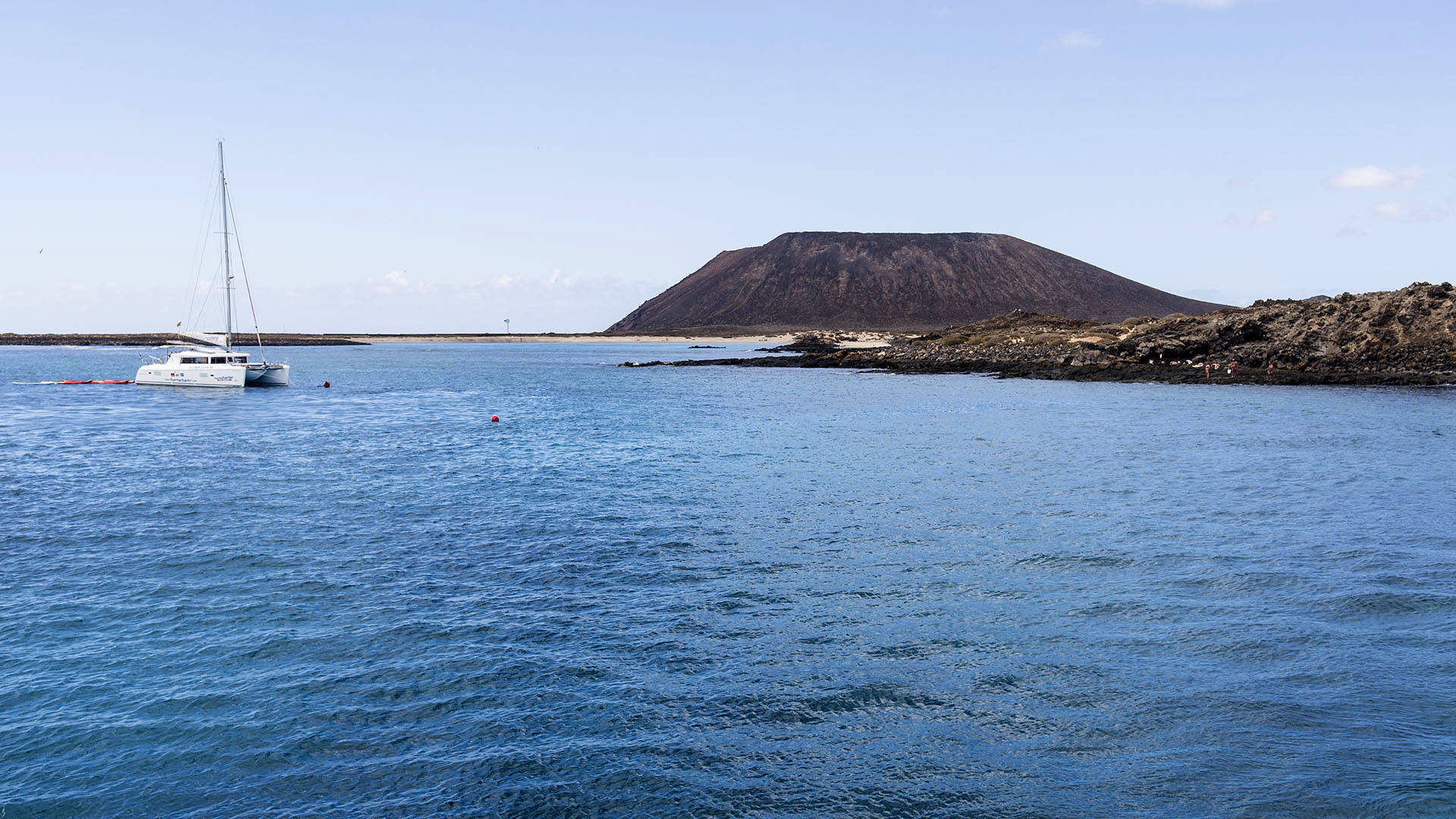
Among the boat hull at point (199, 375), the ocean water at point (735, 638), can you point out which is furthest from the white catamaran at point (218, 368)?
the ocean water at point (735, 638)

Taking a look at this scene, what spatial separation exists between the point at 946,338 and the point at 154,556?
11340 centimetres

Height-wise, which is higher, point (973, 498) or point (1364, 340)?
point (1364, 340)

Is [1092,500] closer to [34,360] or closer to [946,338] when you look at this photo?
[946,338]

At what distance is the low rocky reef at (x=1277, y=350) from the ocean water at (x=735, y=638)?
134 feet

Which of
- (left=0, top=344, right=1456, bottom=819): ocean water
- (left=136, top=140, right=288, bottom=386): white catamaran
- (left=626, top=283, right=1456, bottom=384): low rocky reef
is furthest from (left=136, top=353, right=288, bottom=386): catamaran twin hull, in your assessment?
(left=626, top=283, right=1456, bottom=384): low rocky reef

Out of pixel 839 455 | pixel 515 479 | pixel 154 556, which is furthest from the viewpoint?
pixel 839 455

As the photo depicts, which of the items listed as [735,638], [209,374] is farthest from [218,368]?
[735,638]

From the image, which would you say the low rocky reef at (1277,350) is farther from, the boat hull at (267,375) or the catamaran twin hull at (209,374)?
the catamaran twin hull at (209,374)

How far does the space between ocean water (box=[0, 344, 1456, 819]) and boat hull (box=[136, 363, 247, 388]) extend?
37.2m

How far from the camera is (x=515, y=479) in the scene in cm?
3028

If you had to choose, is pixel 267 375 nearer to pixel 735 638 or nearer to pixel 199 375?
pixel 199 375

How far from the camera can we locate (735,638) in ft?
46.5

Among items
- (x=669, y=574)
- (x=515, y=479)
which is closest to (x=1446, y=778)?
(x=669, y=574)

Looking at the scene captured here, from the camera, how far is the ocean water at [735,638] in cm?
989
